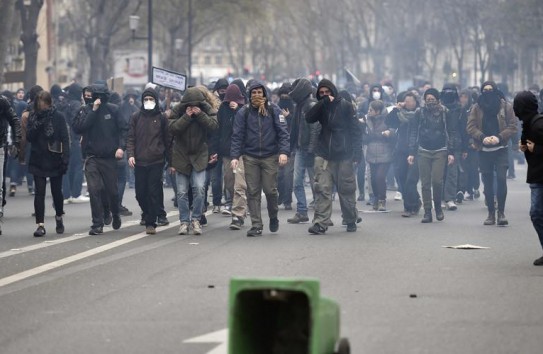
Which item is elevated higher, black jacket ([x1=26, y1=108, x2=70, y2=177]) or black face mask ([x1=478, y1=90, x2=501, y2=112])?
black face mask ([x1=478, y1=90, x2=501, y2=112])

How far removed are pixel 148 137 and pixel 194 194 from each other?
0.84 meters

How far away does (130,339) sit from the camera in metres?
9.67

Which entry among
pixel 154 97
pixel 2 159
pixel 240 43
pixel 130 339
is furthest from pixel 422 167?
pixel 240 43

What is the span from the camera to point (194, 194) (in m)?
17.8

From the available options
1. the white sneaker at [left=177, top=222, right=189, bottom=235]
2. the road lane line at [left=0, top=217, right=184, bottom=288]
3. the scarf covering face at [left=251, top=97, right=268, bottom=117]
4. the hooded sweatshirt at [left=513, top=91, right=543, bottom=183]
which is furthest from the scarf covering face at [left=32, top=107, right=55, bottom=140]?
the hooded sweatshirt at [left=513, top=91, right=543, bottom=183]

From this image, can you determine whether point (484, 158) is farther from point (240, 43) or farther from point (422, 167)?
point (240, 43)

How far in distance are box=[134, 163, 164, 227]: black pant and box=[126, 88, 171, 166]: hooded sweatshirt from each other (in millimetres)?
82

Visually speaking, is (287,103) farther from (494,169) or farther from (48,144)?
(48,144)

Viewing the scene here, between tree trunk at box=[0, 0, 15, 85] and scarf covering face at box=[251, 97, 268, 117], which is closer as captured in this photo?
scarf covering face at box=[251, 97, 268, 117]

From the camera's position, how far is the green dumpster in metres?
7.52

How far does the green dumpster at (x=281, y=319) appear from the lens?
752 centimetres

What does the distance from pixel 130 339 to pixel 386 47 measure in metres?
81.7

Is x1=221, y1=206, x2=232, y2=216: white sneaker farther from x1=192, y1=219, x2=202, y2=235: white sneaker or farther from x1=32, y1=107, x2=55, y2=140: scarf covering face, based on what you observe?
x1=32, y1=107, x2=55, y2=140: scarf covering face

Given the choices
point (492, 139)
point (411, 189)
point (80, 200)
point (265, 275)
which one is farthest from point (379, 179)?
point (265, 275)
